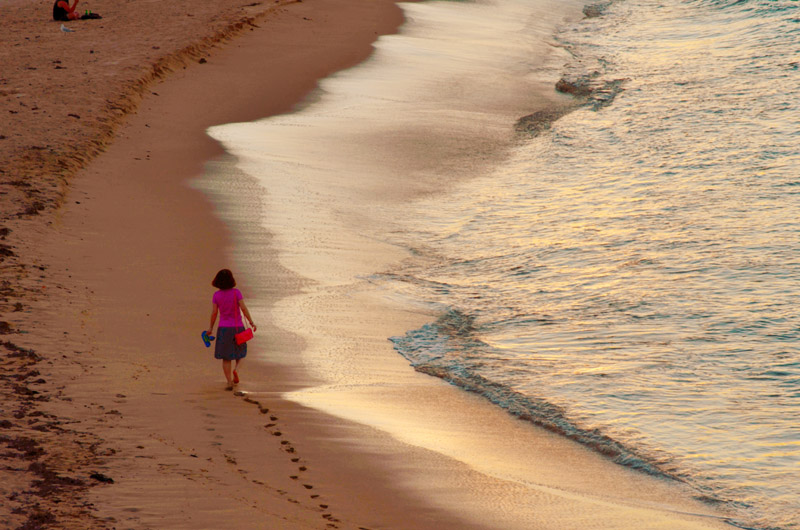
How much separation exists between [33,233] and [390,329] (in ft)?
14.0

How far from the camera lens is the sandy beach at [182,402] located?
594 cm

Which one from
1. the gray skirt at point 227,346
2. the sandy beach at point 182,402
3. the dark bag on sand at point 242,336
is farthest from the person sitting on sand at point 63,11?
the dark bag on sand at point 242,336

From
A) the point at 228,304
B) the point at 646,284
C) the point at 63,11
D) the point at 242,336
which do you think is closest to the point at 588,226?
the point at 646,284

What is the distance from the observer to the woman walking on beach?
797cm

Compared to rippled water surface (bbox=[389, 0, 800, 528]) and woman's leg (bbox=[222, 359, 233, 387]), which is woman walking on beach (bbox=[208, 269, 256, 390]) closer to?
woman's leg (bbox=[222, 359, 233, 387])

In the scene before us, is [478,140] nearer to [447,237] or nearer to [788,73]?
[447,237]

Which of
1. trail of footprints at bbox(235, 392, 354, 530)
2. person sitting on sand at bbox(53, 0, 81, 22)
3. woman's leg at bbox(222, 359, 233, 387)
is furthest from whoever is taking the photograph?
person sitting on sand at bbox(53, 0, 81, 22)

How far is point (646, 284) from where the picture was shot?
10.9 metres

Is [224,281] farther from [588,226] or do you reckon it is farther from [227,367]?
[588,226]

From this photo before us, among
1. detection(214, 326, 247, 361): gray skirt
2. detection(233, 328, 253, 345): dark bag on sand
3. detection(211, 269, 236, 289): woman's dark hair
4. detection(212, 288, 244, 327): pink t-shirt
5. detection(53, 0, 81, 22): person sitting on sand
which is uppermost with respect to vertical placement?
detection(53, 0, 81, 22): person sitting on sand

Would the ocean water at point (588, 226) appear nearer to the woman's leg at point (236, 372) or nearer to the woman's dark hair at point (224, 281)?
the woman's leg at point (236, 372)

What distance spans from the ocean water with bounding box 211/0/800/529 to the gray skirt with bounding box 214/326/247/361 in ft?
3.24

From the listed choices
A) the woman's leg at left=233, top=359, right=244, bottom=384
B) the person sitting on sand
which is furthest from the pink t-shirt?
the person sitting on sand

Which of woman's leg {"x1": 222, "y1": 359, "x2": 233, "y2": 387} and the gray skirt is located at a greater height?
the gray skirt
